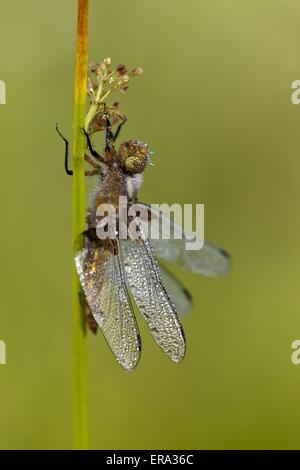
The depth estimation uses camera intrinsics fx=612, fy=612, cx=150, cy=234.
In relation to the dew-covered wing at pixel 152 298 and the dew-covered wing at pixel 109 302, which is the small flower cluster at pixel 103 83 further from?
the dew-covered wing at pixel 152 298

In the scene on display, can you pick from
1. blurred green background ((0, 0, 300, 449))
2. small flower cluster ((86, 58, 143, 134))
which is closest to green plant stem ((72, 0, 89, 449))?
small flower cluster ((86, 58, 143, 134))

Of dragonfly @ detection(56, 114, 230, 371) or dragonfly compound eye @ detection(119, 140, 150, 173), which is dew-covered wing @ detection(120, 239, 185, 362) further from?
dragonfly compound eye @ detection(119, 140, 150, 173)

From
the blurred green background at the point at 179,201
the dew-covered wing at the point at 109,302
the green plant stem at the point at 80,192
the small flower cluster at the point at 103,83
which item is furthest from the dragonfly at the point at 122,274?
the blurred green background at the point at 179,201

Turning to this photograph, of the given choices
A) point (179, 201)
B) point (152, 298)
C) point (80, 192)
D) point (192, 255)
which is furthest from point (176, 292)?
point (179, 201)

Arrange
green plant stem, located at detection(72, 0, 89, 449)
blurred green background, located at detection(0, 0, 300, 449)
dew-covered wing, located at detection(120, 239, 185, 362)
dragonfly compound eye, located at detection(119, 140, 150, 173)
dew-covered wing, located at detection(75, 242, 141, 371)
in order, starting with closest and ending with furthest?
green plant stem, located at detection(72, 0, 89, 449) → dew-covered wing, located at detection(75, 242, 141, 371) → dew-covered wing, located at detection(120, 239, 185, 362) → dragonfly compound eye, located at detection(119, 140, 150, 173) → blurred green background, located at detection(0, 0, 300, 449)

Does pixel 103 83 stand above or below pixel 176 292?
above

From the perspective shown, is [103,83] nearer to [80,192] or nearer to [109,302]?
[80,192]

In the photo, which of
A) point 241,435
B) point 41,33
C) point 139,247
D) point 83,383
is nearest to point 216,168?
point 41,33
